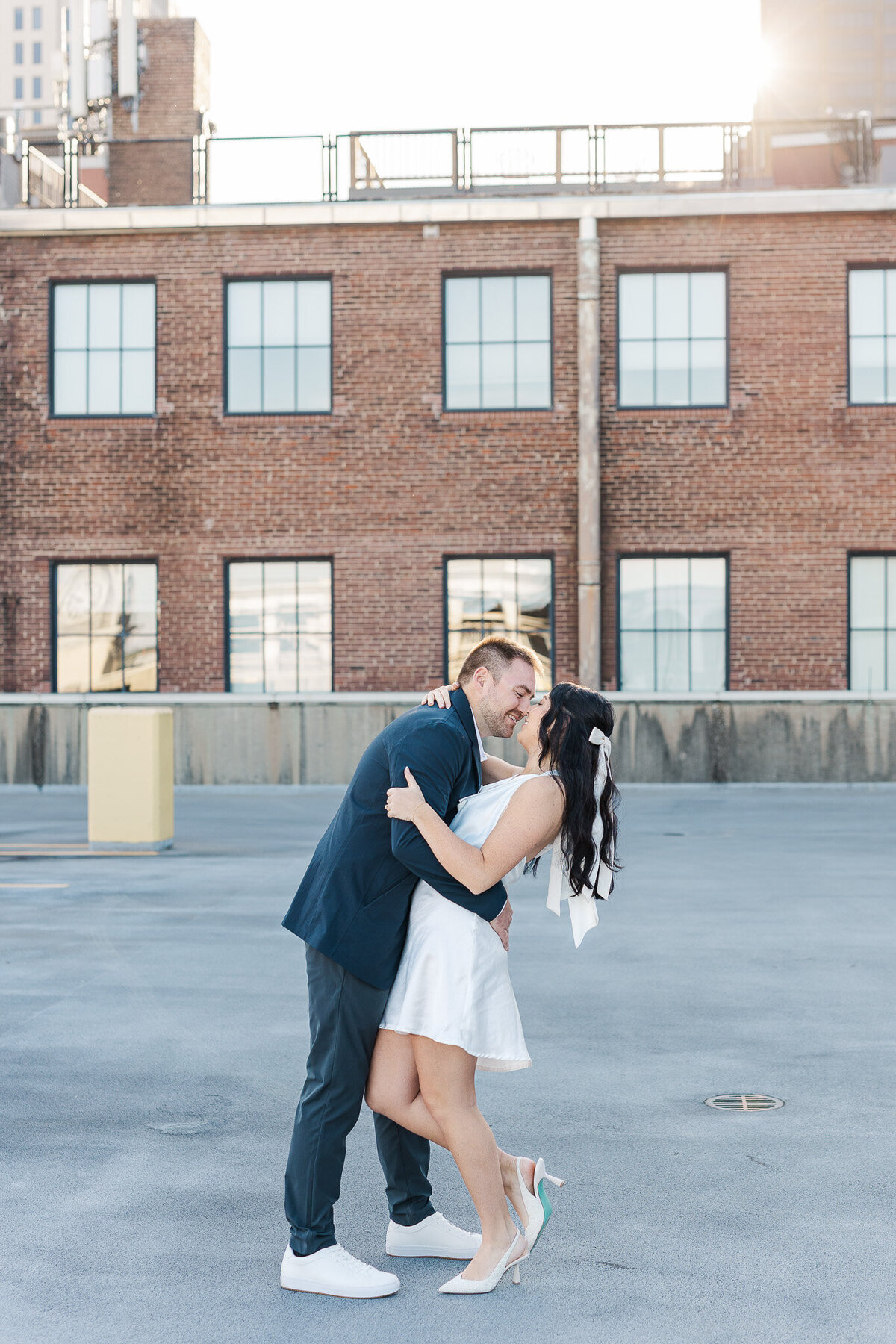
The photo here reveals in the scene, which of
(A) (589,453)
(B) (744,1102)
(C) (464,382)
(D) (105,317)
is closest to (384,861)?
(B) (744,1102)

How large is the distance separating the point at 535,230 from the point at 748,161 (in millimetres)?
3598

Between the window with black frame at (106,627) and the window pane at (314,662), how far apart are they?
6.51 feet

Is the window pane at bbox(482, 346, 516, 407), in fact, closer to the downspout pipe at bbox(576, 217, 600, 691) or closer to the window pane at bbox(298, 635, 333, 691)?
the downspout pipe at bbox(576, 217, 600, 691)

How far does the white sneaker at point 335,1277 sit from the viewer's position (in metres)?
3.53

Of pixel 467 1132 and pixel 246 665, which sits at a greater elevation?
pixel 246 665

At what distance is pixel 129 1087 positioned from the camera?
5238 mm

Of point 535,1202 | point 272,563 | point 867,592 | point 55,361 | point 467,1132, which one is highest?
point 55,361

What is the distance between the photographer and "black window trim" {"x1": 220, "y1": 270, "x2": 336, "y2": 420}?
18.9 m

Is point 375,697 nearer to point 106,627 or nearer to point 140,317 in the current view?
point 106,627

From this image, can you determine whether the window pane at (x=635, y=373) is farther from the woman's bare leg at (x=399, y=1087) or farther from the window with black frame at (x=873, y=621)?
the woman's bare leg at (x=399, y=1087)

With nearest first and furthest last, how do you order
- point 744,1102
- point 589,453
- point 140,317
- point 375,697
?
point 744,1102 < point 589,453 < point 375,697 < point 140,317

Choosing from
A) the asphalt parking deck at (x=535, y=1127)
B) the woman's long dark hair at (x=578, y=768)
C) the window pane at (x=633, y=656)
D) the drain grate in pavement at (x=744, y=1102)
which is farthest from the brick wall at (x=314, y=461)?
the woman's long dark hair at (x=578, y=768)

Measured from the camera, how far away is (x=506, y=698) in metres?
3.67

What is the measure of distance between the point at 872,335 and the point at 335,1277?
57.2 ft
